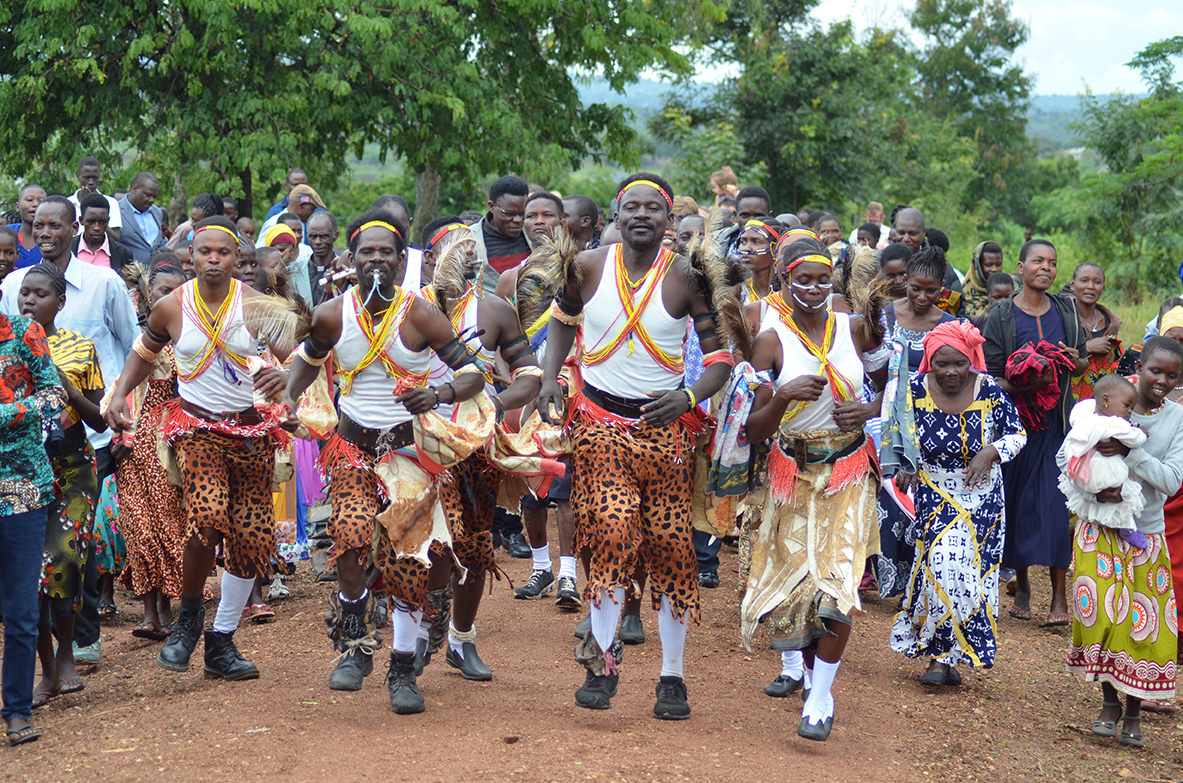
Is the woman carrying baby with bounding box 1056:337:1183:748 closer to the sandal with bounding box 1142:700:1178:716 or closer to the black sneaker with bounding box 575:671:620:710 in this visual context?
the sandal with bounding box 1142:700:1178:716

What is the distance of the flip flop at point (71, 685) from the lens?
5891 mm

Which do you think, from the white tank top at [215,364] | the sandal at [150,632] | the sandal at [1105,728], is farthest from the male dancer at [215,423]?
the sandal at [1105,728]

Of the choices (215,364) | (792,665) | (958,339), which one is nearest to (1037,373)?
(958,339)

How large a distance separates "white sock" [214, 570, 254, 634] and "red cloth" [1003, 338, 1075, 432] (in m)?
5.07

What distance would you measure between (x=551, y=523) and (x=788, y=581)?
498cm

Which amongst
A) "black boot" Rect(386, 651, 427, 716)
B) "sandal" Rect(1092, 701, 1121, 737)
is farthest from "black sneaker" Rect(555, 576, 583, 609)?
"sandal" Rect(1092, 701, 1121, 737)

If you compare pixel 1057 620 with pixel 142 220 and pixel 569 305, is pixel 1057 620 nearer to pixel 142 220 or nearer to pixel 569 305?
pixel 569 305

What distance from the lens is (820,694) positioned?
5262mm

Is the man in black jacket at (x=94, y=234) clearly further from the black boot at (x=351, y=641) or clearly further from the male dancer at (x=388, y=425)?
the black boot at (x=351, y=641)

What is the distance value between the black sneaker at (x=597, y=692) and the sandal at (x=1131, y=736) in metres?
2.59

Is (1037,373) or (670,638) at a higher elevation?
(1037,373)

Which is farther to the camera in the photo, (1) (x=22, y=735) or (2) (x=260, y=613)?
(2) (x=260, y=613)

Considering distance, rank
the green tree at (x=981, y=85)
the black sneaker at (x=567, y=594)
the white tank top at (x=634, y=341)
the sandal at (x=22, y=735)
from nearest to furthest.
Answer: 1. the sandal at (x=22, y=735)
2. the white tank top at (x=634, y=341)
3. the black sneaker at (x=567, y=594)
4. the green tree at (x=981, y=85)

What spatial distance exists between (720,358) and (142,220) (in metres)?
7.91
